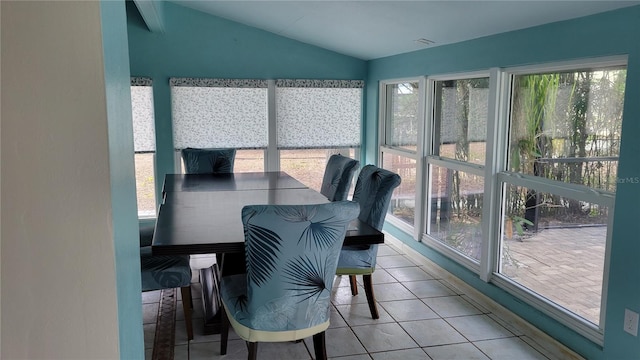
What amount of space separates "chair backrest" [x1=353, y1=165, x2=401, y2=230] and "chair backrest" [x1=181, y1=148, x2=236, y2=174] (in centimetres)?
178

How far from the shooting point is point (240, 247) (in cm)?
230

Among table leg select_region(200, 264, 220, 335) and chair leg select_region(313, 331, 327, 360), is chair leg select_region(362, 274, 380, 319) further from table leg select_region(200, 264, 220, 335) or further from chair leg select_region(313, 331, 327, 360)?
table leg select_region(200, 264, 220, 335)

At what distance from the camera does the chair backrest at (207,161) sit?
465cm

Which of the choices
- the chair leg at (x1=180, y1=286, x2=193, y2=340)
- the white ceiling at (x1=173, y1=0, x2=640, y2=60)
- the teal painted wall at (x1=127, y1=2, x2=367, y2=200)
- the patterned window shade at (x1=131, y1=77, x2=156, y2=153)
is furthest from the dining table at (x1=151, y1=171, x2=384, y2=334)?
the white ceiling at (x1=173, y1=0, x2=640, y2=60)

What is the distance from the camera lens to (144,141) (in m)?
5.02

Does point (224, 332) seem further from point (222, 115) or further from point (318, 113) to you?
point (318, 113)

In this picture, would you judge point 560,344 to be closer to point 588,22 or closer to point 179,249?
point 588,22

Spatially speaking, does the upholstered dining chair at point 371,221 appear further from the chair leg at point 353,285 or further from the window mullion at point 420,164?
the window mullion at point 420,164

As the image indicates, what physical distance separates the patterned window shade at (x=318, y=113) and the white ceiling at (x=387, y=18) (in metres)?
0.43

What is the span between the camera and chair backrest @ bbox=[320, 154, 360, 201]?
3770 millimetres

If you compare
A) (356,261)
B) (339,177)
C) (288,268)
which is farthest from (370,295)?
(288,268)

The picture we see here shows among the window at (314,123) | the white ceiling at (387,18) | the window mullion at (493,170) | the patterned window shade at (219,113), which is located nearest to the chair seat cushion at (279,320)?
the window mullion at (493,170)

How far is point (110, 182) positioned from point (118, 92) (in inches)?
7.7

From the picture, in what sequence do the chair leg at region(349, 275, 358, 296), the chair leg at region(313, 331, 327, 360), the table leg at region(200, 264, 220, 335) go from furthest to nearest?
1. the chair leg at region(349, 275, 358, 296)
2. the table leg at region(200, 264, 220, 335)
3. the chair leg at region(313, 331, 327, 360)
